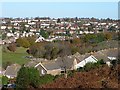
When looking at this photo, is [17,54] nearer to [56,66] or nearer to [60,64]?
[60,64]

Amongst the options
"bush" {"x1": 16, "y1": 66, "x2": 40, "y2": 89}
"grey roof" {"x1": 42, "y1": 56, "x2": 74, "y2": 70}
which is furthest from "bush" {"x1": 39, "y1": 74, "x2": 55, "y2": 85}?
"grey roof" {"x1": 42, "y1": 56, "x2": 74, "y2": 70}

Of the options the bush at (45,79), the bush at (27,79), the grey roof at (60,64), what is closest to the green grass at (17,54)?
the grey roof at (60,64)

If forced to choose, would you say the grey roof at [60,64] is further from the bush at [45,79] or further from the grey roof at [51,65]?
the bush at [45,79]

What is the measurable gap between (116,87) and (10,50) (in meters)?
18.6

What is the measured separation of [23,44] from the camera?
25000mm

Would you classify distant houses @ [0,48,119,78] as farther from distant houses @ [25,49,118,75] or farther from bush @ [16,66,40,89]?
bush @ [16,66,40,89]

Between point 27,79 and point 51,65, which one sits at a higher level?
point 27,79

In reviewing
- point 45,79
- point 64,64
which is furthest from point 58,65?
point 45,79

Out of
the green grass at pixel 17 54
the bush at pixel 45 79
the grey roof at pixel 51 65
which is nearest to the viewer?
the bush at pixel 45 79

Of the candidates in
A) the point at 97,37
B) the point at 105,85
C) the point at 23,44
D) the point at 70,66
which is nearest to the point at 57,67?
the point at 70,66

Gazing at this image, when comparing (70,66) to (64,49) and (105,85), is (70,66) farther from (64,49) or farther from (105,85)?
(105,85)

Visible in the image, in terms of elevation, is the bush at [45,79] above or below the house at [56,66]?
above

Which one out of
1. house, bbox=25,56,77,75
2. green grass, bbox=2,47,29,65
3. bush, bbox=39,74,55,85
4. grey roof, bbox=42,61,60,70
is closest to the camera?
bush, bbox=39,74,55,85

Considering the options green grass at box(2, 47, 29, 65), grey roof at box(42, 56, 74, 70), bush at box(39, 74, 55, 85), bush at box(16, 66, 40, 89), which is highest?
bush at box(16, 66, 40, 89)
